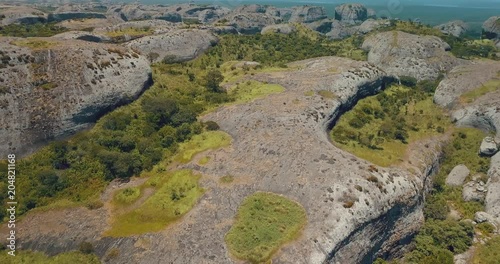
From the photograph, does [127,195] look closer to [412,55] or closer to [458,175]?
[458,175]

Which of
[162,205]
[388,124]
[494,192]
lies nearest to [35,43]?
[162,205]

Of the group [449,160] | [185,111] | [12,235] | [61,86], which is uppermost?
[61,86]

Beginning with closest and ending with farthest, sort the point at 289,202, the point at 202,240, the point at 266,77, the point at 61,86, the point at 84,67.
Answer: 1. the point at 202,240
2. the point at 289,202
3. the point at 61,86
4. the point at 84,67
5. the point at 266,77

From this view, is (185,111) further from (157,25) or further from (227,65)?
(157,25)

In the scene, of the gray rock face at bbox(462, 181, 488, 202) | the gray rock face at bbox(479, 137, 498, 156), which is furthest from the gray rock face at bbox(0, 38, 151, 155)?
the gray rock face at bbox(479, 137, 498, 156)

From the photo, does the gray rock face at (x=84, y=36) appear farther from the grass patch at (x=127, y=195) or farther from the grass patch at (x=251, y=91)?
the grass patch at (x=127, y=195)

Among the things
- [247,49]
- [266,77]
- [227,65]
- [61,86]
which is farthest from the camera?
[247,49]

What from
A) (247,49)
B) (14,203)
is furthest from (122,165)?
(247,49)
